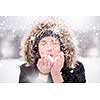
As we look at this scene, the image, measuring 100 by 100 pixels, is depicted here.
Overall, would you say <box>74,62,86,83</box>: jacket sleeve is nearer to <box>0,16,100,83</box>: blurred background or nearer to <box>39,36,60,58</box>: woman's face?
<box>0,16,100,83</box>: blurred background

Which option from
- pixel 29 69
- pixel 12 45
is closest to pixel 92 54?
pixel 29 69

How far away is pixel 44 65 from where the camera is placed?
157cm

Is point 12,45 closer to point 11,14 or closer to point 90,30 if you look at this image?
point 11,14

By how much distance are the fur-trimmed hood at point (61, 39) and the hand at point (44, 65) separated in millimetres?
56

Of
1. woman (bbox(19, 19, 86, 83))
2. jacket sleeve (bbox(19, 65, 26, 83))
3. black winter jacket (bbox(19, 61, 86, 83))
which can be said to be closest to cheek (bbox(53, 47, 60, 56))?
woman (bbox(19, 19, 86, 83))

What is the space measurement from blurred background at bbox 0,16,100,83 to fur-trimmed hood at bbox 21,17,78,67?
38 mm

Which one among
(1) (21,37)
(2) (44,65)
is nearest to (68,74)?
(2) (44,65)

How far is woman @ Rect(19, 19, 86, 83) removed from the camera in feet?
5.14

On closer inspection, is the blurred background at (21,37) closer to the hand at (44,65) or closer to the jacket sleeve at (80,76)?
the jacket sleeve at (80,76)

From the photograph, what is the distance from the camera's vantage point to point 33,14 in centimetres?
158

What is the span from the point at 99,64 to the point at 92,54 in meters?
0.09

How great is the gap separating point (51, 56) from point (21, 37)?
272mm

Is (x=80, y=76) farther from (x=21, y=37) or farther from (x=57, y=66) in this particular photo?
(x=21, y=37)

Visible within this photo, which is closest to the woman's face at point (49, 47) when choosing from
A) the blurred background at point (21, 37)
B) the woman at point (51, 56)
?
the woman at point (51, 56)
